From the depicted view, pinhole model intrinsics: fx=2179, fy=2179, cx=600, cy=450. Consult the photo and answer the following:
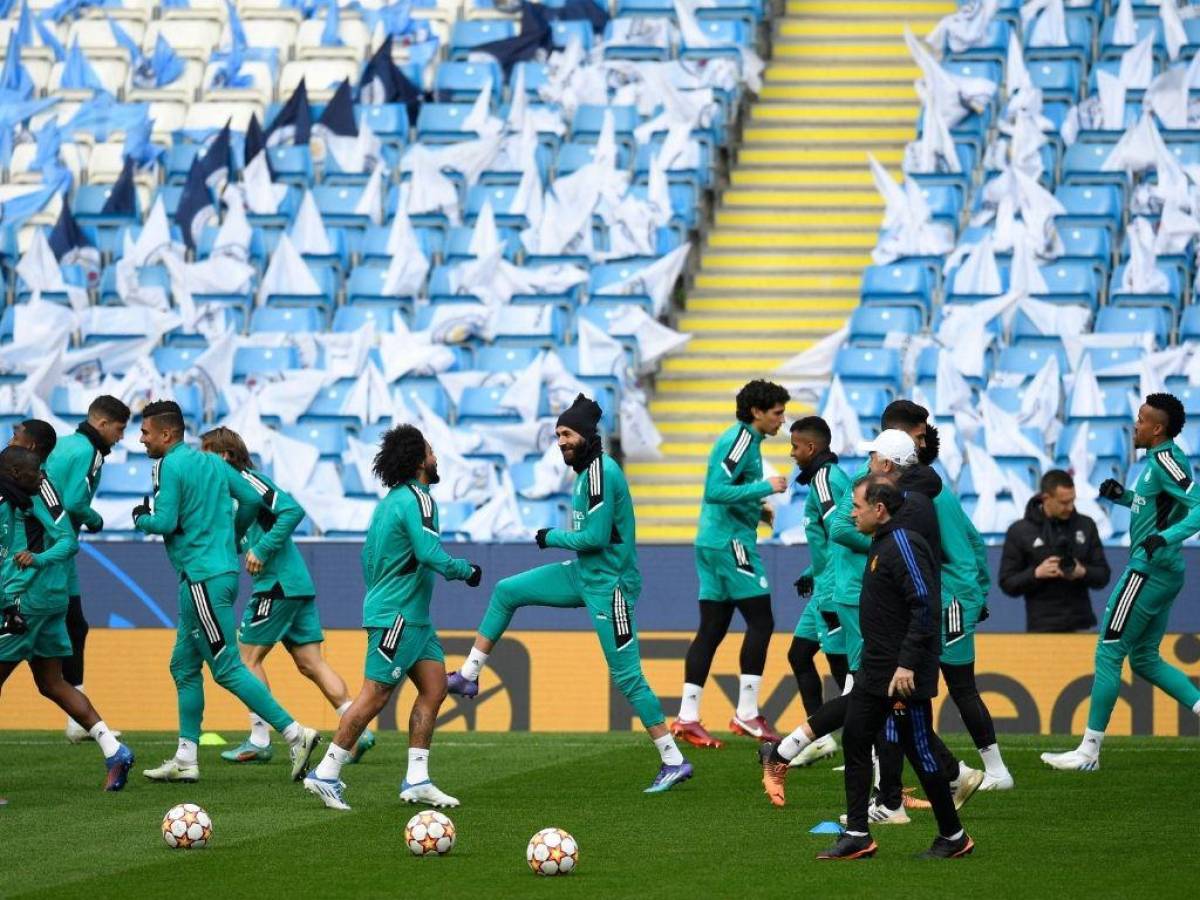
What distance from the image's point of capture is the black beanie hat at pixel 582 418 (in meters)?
12.0

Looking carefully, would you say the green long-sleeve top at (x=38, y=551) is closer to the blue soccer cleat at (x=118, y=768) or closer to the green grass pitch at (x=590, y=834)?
the blue soccer cleat at (x=118, y=768)

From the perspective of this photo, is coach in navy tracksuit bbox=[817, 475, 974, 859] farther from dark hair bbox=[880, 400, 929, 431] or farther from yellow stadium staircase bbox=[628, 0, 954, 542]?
yellow stadium staircase bbox=[628, 0, 954, 542]

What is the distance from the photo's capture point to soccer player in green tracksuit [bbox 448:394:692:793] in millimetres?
12062

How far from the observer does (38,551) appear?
497 inches

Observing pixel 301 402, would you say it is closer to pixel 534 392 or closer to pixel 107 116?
pixel 534 392

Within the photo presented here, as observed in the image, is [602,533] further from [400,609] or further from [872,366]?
[872,366]

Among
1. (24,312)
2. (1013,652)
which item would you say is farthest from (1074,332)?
(24,312)

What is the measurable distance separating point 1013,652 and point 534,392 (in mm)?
5911

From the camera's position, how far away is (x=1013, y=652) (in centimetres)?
1695

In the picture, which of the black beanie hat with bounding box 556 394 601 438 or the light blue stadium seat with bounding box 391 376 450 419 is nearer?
the black beanie hat with bounding box 556 394 601 438

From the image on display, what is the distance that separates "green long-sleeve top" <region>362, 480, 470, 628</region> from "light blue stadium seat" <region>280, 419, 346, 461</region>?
942cm

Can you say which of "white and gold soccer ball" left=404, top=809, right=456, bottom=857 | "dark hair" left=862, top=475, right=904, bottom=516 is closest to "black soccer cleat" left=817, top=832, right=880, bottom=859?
"dark hair" left=862, top=475, right=904, bottom=516

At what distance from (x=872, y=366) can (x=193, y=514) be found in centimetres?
971

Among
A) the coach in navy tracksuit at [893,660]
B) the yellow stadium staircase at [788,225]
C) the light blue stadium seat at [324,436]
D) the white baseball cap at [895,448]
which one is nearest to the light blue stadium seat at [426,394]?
the light blue stadium seat at [324,436]
